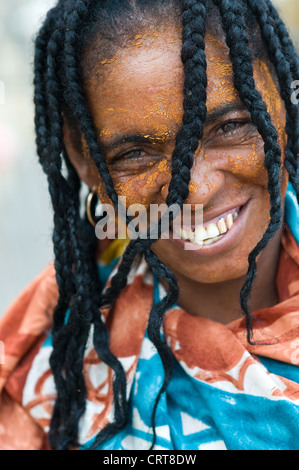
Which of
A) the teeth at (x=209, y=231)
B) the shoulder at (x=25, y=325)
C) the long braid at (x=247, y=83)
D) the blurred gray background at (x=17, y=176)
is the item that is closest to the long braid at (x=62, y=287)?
the shoulder at (x=25, y=325)

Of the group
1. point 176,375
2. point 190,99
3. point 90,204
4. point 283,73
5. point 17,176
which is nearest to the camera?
point 190,99

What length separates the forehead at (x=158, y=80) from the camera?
125 cm

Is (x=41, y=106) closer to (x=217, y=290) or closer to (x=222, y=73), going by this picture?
(x=222, y=73)

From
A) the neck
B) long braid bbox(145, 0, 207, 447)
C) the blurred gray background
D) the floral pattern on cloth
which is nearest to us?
long braid bbox(145, 0, 207, 447)

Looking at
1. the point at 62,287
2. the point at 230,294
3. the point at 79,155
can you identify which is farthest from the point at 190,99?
the point at 62,287

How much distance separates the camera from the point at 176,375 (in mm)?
1504

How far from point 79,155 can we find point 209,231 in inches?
18.0

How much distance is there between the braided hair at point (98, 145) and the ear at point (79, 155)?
0.03 m

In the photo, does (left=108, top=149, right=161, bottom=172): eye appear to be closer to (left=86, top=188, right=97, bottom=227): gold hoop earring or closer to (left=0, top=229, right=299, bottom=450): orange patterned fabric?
(left=86, top=188, right=97, bottom=227): gold hoop earring

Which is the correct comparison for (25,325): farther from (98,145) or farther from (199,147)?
(199,147)

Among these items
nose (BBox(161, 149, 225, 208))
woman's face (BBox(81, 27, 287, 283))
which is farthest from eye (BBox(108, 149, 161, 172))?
nose (BBox(161, 149, 225, 208))

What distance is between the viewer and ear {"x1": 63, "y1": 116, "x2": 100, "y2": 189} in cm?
151

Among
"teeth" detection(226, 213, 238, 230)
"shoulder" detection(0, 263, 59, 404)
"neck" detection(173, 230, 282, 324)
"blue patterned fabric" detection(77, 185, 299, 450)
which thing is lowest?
"blue patterned fabric" detection(77, 185, 299, 450)

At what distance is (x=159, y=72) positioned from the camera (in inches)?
49.2
